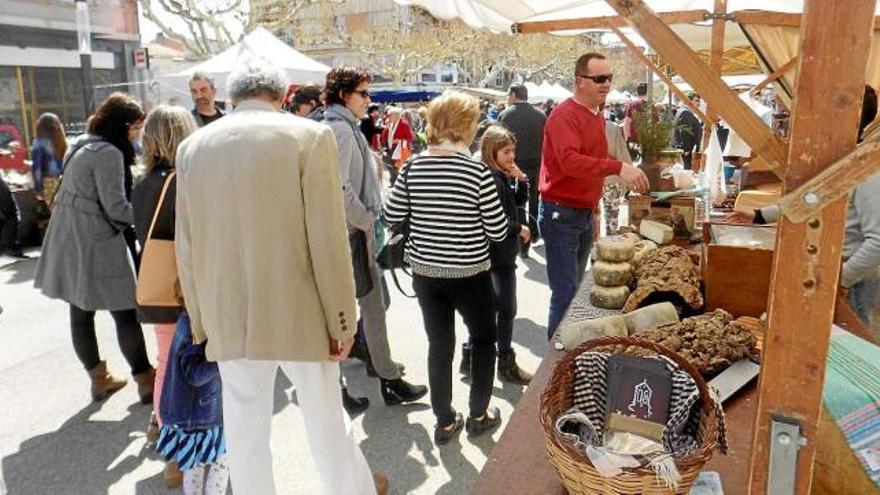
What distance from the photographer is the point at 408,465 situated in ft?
10.1

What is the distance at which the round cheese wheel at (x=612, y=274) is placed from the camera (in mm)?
2781

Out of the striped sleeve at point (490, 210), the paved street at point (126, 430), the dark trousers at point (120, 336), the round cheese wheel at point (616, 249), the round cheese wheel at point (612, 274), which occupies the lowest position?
the paved street at point (126, 430)

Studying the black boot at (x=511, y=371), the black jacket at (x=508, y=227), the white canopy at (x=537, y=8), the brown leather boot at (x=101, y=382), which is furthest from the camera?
the black boot at (x=511, y=371)

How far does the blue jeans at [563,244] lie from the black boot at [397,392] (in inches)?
37.3

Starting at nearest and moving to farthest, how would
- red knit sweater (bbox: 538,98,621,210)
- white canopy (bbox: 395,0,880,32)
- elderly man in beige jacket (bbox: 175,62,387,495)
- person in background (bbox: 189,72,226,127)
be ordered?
elderly man in beige jacket (bbox: 175,62,387,495) → red knit sweater (bbox: 538,98,621,210) → white canopy (bbox: 395,0,880,32) → person in background (bbox: 189,72,226,127)

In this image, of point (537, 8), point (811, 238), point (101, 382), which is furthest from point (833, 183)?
point (101, 382)

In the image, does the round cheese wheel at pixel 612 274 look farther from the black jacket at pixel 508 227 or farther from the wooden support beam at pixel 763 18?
the wooden support beam at pixel 763 18

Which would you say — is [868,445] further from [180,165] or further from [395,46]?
[395,46]

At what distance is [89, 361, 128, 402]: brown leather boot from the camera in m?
3.78

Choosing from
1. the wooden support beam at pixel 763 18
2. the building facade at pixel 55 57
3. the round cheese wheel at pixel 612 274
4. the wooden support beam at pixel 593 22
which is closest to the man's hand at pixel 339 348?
the round cheese wheel at pixel 612 274

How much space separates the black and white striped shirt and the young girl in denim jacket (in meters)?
1.02

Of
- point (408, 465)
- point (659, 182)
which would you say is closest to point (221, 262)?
point (408, 465)

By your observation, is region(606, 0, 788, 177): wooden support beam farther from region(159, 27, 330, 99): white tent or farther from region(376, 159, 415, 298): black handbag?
region(159, 27, 330, 99): white tent

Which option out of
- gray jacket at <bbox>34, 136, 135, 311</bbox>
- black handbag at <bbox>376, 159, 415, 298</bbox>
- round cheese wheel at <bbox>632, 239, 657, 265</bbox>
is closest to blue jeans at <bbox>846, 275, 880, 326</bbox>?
round cheese wheel at <bbox>632, 239, 657, 265</bbox>
